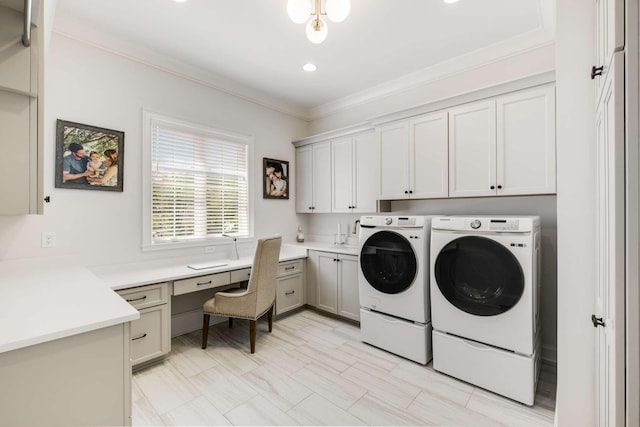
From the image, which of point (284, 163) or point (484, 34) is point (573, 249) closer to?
point (484, 34)

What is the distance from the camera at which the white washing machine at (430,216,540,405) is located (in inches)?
74.4

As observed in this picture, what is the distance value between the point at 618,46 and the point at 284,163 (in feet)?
11.5

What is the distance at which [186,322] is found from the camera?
3006 millimetres

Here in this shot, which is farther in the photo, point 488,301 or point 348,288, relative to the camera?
point 348,288

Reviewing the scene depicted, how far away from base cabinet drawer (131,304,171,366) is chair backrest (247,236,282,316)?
0.72 metres

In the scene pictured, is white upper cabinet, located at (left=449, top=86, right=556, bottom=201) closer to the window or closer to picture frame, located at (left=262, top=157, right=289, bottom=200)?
picture frame, located at (left=262, top=157, right=289, bottom=200)

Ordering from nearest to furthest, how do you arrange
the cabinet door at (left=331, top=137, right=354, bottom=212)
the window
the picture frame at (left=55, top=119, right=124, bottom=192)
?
the picture frame at (left=55, top=119, right=124, bottom=192), the window, the cabinet door at (left=331, top=137, right=354, bottom=212)

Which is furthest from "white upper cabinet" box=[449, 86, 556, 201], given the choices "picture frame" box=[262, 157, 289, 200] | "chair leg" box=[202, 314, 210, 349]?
"chair leg" box=[202, 314, 210, 349]

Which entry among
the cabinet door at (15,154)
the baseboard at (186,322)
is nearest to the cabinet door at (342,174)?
the baseboard at (186,322)

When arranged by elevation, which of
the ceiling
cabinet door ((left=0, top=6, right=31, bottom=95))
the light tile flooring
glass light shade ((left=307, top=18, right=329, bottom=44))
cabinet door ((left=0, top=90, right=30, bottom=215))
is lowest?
the light tile flooring

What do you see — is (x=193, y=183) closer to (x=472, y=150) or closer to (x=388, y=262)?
(x=388, y=262)

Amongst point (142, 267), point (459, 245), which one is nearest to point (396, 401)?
point (459, 245)

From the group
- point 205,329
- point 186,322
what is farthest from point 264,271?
point 186,322

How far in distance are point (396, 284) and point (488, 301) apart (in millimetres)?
716
